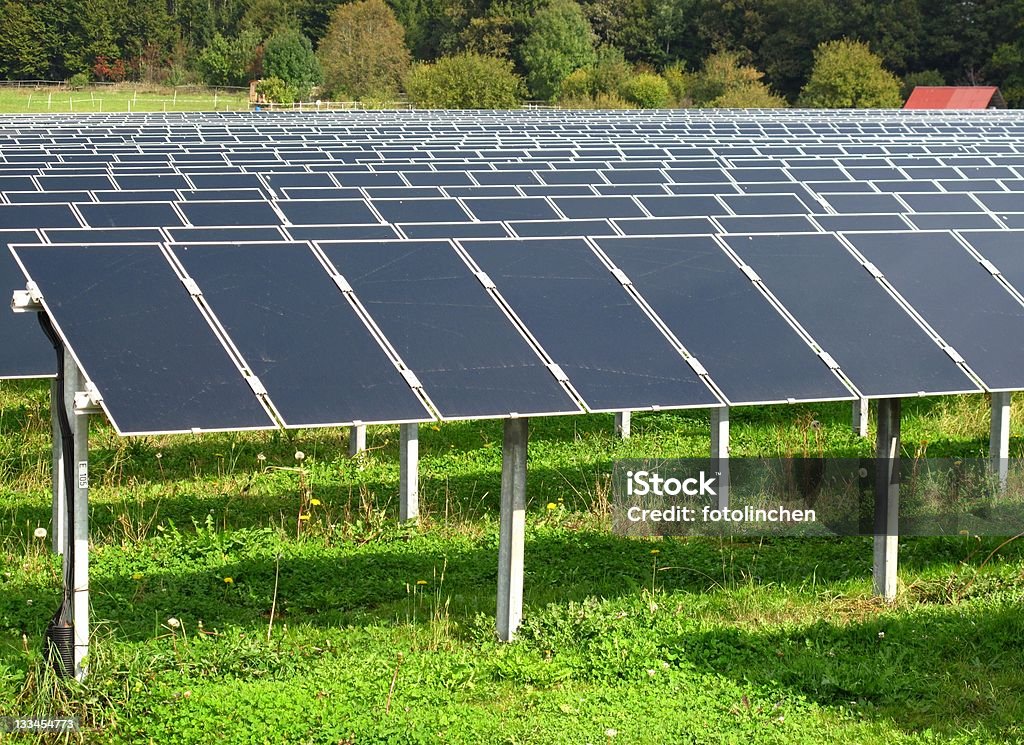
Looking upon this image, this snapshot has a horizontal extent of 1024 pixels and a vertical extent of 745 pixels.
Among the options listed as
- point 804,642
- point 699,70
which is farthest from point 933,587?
point 699,70

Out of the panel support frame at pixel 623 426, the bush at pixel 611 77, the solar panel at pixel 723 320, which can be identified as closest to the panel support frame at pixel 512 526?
the solar panel at pixel 723 320

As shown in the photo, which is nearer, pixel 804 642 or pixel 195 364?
pixel 195 364

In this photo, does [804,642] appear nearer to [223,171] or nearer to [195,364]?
[195,364]

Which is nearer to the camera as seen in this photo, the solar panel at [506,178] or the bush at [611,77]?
the solar panel at [506,178]

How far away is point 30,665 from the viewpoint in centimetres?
853

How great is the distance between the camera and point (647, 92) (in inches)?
3435

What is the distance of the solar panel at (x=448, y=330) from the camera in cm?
867

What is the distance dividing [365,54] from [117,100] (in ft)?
58.4

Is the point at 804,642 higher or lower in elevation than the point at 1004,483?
higher

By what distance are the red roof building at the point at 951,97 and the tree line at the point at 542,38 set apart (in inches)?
310

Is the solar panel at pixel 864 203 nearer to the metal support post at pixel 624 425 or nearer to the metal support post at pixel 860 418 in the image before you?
the metal support post at pixel 860 418

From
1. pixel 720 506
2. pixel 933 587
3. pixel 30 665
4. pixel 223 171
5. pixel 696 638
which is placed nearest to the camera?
pixel 30 665

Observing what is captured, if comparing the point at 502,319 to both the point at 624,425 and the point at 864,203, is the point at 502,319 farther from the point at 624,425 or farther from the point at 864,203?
the point at 864,203

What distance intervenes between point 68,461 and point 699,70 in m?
99.6
